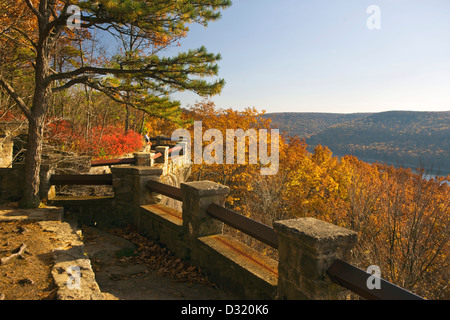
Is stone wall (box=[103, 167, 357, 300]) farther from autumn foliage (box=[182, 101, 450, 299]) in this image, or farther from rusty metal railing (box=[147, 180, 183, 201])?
autumn foliage (box=[182, 101, 450, 299])

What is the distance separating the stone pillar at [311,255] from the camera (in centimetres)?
282

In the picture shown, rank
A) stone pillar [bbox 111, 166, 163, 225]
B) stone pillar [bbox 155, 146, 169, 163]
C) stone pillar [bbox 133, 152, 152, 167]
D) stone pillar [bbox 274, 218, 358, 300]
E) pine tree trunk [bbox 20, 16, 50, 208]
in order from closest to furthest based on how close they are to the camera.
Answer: stone pillar [bbox 274, 218, 358, 300]
pine tree trunk [bbox 20, 16, 50, 208]
stone pillar [bbox 111, 166, 163, 225]
stone pillar [bbox 133, 152, 152, 167]
stone pillar [bbox 155, 146, 169, 163]

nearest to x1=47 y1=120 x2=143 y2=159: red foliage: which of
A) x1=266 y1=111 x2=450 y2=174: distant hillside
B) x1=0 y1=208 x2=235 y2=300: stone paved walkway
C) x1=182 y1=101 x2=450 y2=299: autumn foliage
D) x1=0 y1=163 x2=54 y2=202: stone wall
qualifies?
x1=0 y1=163 x2=54 y2=202: stone wall

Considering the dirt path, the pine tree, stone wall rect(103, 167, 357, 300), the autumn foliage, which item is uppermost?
the pine tree

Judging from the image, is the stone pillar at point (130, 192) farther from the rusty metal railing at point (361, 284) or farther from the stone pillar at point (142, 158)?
the rusty metal railing at point (361, 284)

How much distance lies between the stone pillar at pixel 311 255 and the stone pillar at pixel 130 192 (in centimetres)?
386

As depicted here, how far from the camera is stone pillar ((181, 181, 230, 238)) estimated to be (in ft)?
15.4

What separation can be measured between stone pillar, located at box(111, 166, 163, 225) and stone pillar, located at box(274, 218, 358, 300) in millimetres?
3857

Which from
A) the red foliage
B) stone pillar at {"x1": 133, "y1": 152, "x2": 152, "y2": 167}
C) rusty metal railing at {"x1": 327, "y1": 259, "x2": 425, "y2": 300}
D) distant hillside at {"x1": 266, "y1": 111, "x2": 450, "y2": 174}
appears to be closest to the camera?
rusty metal railing at {"x1": 327, "y1": 259, "x2": 425, "y2": 300}

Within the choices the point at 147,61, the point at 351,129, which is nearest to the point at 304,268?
the point at 147,61

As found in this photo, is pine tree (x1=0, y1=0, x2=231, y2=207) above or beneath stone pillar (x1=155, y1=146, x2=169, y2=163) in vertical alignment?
above

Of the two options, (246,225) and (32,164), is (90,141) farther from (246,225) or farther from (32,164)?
(246,225)

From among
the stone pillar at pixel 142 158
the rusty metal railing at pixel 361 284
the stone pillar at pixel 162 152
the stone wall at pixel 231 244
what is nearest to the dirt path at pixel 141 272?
the stone wall at pixel 231 244

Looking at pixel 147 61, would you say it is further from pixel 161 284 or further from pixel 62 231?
pixel 161 284
